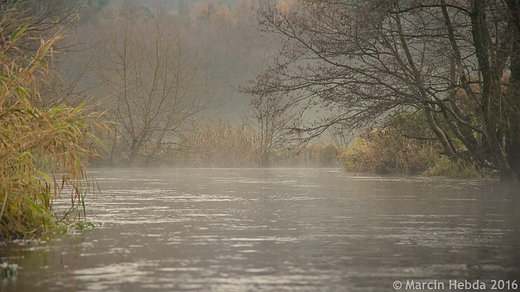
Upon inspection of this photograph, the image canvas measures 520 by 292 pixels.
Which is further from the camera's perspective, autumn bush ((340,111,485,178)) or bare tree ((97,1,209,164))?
bare tree ((97,1,209,164))

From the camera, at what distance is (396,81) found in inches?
683

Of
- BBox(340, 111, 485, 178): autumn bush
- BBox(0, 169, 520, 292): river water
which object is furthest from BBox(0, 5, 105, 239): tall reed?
BBox(340, 111, 485, 178): autumn bush

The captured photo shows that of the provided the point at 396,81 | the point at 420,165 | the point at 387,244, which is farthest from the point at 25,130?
the point at 420,165

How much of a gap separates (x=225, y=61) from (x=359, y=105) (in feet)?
149

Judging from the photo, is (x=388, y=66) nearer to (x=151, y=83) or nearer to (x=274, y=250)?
(x=274, y=250)

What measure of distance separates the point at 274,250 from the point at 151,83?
30.1 m

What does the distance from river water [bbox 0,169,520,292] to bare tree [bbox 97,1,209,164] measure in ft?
81.9

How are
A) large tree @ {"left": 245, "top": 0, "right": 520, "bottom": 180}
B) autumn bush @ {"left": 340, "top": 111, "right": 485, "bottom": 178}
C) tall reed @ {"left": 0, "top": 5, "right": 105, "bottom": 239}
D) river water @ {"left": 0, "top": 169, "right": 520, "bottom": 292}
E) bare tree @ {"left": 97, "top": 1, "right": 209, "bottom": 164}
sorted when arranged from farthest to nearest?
1. bare tree @ {"left": 97, "top": 1, "right": 209, "bottom": 164}
2. autumn bush @ {"left": 340, "top": 111, "right": 485, "bottom": 178}
3. large tree @ {"left": 245, "top": 0, "right": 520, "bottom": 180}
4. tall reed @ {"left": 0, "top": 5, "right": 105, "bottom": 239}
5. river water @ {"left": 0, "top": 169, "right": 520, "bottom": 292}

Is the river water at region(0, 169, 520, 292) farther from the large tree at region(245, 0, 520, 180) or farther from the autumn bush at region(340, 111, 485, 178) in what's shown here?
the autumn bush at region(340, 111, 485, 178)

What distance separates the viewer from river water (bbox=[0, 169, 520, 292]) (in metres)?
4.34

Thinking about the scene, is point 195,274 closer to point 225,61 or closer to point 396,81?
point 396,81

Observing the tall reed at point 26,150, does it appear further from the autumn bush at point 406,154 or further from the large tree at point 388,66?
the autumn bush at point 406,154

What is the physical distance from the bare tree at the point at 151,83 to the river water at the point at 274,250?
25.0 meters

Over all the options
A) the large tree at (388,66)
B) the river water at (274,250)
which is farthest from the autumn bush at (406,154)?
the river water at (274,250)
